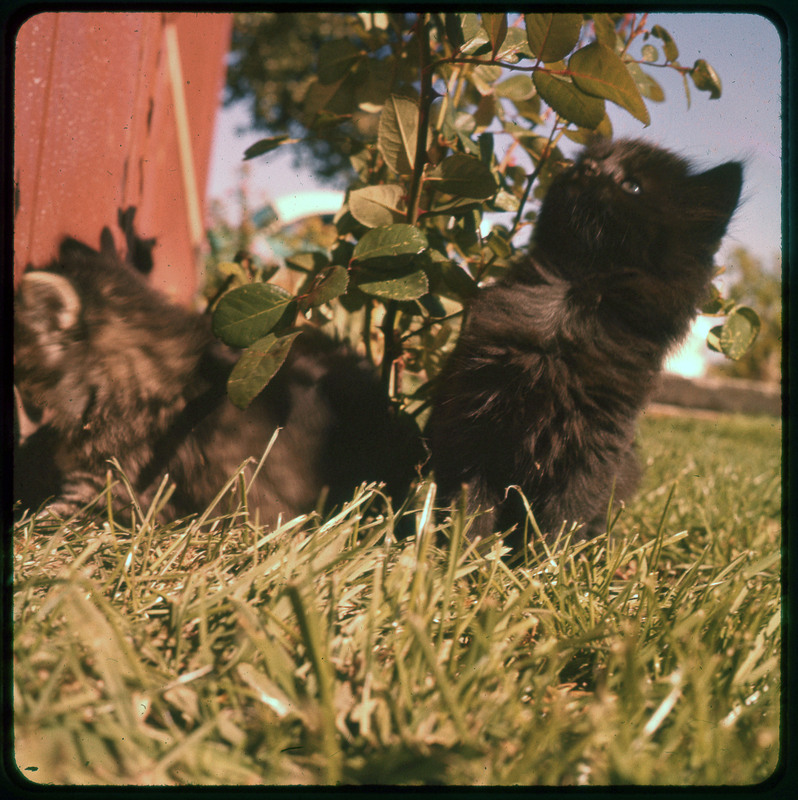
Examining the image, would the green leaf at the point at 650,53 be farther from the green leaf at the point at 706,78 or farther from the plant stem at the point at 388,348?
the plant stem at the point at 388,348

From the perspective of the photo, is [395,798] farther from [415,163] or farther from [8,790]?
[415,163]

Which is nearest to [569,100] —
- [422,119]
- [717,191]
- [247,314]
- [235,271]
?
[422,119]

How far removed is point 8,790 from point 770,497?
228 cm

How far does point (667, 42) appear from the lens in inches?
56.5

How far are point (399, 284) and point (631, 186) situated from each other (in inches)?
22.4

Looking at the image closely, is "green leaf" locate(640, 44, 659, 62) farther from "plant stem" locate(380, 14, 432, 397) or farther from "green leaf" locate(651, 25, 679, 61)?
"plant stem" locate(380, 14, 432, 397)

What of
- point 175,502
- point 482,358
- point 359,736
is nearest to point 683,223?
point 482,358

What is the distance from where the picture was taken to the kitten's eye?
1.24 meters

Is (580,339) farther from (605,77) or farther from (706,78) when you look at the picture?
(706,78)

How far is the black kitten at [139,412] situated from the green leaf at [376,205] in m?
0.44

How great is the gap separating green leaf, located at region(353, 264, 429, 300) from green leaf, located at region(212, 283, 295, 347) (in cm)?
18

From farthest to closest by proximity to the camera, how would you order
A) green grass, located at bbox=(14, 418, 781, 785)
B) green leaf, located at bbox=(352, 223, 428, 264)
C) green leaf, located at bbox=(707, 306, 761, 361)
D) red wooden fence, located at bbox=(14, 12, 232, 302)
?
green leaf, located at bbox=(707, 306, 761, 361) → red wooden fence, located at bbox=(14, 12, 232, 302) → green leaf, located at bbox=(352, 223, 428, 264) → green grass, located at bbox=(14, 418, 781, 785)

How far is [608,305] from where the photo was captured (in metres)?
1.21

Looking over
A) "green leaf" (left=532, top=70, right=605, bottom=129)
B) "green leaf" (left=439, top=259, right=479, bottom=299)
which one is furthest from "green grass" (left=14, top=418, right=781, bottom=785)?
"green leaf" (left=532, top=70, right=605, bottom=129)
